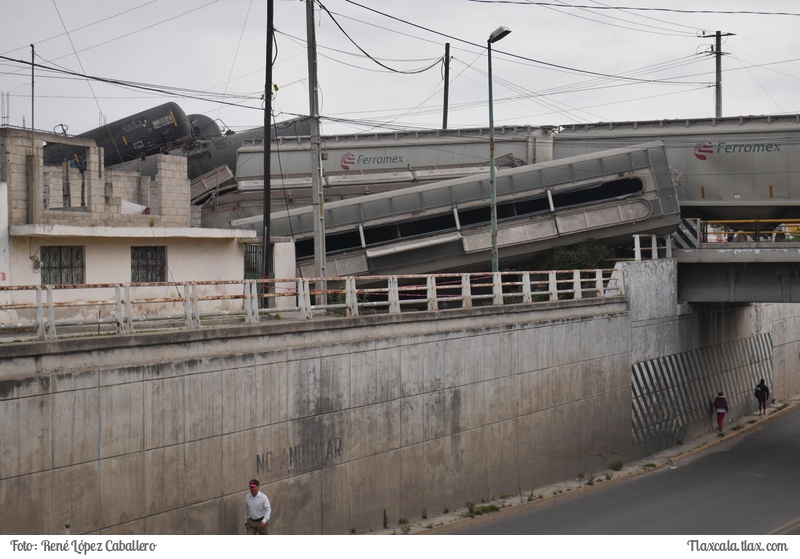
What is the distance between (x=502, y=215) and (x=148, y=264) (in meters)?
14.6

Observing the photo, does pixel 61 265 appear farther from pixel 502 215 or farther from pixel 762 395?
pixel 762 395

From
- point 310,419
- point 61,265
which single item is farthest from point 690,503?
point 61,265

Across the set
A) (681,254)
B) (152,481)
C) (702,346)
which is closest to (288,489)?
(152,481)

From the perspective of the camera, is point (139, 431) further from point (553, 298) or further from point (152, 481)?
point (553, 298)

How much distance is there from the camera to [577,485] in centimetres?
2478

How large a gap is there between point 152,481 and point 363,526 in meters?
5.60

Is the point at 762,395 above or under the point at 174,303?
under

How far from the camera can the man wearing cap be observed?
1505 cm

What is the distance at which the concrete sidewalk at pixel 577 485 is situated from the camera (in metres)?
19.6

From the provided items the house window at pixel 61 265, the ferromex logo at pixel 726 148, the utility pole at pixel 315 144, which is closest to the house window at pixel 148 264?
the house window at pixel 61 265

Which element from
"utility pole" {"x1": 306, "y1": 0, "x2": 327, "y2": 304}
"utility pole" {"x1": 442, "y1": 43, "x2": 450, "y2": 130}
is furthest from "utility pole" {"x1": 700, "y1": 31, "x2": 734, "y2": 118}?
"utility pole" {"x1": 306, "y1": 0, "x2": 327, "y2": 304}

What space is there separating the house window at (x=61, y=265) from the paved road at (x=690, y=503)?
9638 mm

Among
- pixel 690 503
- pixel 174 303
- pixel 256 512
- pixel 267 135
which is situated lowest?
pixel 690 503

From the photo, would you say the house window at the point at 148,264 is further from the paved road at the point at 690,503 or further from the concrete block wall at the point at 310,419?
the paved road at the point at 690,503
